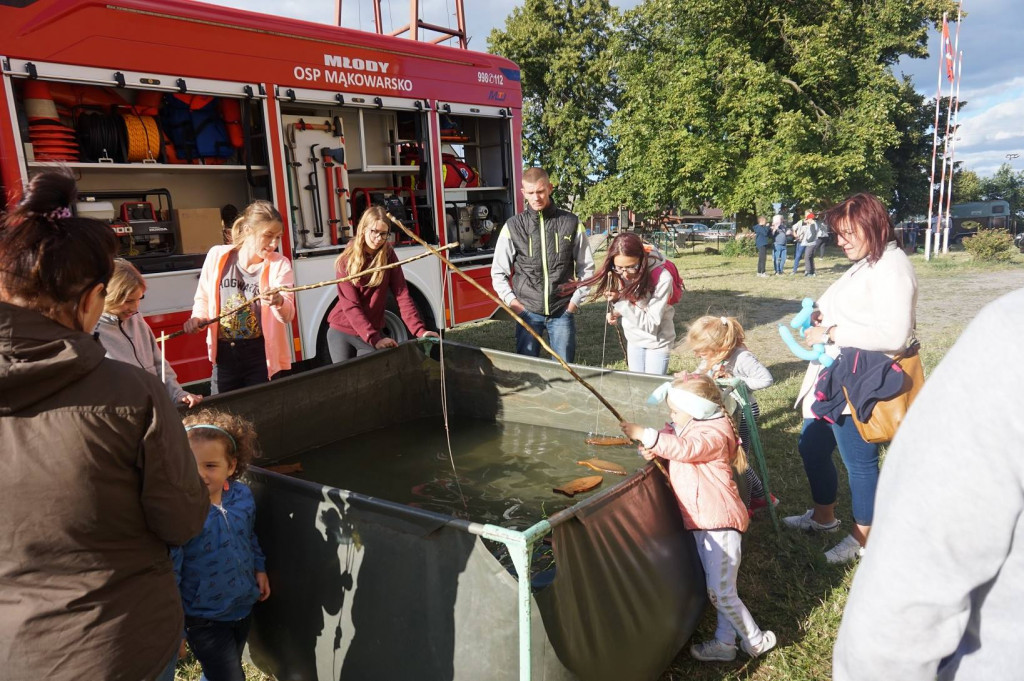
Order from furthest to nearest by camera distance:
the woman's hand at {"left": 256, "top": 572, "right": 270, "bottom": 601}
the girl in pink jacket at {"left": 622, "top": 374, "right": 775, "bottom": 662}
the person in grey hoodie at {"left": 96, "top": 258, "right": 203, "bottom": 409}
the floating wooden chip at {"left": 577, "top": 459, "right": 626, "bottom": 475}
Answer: the floating wooden chip at {"left": 577, "top": 459, "right": 626, "bottom": 475}, the person in grey hoodie at {"left": 96, "top": 258, "right": 203, "bottom": 409}, the girl in pink jacket at {"left": 622, "top": 374, "right": 775, "bottom": 662}, the woman's hand at {"left": 256, "top": 572, "right": 270, "bottom": 601}

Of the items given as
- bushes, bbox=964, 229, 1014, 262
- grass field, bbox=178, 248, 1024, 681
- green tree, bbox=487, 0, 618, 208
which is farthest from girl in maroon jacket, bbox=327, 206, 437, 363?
green tree, bbox=487, 0, 618, 208

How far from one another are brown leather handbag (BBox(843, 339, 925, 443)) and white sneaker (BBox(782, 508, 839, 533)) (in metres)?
0.76

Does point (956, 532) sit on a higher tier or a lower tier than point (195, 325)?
higher

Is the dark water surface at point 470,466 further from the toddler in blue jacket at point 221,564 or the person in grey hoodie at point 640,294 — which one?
the toddler in blue jacket at point 221,564

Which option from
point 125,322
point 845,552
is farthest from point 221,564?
point 845,552

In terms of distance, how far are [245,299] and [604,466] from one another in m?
2.34

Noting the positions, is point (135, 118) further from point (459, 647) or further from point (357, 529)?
point (459, 647)

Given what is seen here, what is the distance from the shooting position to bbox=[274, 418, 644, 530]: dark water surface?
3.78 m

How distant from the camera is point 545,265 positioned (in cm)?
467

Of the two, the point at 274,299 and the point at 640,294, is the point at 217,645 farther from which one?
the point at 640,294

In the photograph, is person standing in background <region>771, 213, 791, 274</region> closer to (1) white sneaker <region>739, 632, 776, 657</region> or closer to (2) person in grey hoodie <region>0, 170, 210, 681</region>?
(1) white sneaker <region>739, 632, 776, 657</region>

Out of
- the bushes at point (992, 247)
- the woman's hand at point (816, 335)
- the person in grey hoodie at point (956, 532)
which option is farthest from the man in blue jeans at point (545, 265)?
the bushes at point (992, 247)

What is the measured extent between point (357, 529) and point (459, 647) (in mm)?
469

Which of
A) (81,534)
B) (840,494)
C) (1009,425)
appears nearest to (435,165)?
(840,494)
